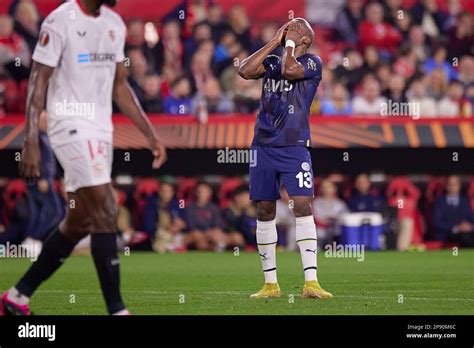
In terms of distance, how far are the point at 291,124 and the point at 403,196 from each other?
8.67m

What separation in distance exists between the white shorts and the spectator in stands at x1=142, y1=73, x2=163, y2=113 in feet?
36.2

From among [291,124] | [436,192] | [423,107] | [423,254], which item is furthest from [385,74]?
[291,124]

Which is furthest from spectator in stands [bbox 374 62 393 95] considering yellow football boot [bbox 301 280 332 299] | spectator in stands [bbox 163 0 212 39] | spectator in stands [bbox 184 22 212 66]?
yellow football boot [bbox 301 280 332 299]

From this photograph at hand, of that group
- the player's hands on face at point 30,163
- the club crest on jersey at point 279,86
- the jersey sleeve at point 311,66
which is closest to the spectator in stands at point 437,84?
the jersey sleeve at point 311,66

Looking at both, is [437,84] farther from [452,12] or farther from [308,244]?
[308,244]

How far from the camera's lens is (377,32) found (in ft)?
73.1

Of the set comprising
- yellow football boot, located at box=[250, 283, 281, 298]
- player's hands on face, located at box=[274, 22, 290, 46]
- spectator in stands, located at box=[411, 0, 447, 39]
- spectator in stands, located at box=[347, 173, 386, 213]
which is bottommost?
yellow football boot, located at box=[250, 283, 281, 298]

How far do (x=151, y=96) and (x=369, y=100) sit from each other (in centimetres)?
363

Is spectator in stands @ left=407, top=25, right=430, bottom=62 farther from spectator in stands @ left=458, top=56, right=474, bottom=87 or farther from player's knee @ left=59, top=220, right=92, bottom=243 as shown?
player's knee @ left=59, top=220, right=92, bottom=243

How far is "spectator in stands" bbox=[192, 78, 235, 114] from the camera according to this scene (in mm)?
19703

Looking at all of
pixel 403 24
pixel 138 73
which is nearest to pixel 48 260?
pixel 138 73

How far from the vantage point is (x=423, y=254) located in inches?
707
